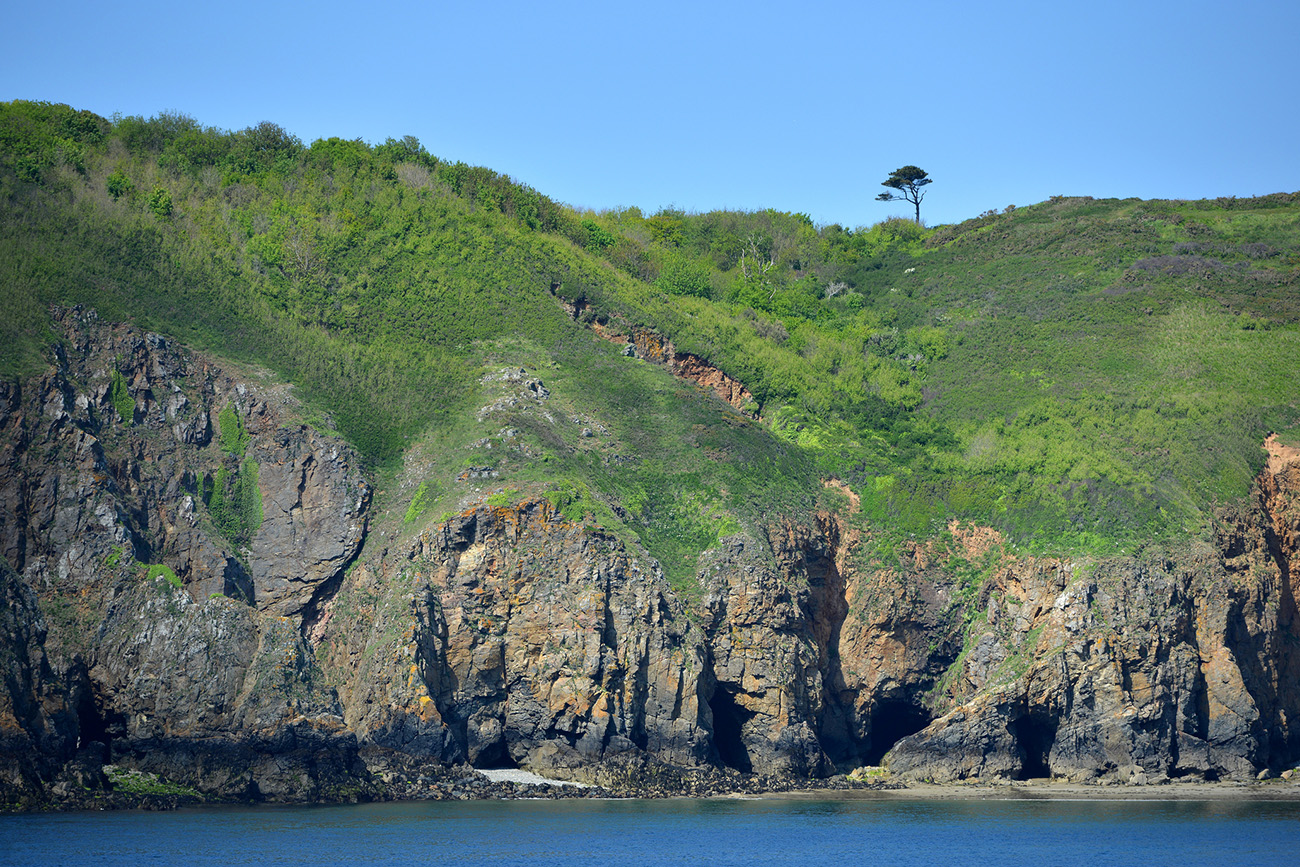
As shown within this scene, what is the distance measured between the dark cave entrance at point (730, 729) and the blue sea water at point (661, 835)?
646cm

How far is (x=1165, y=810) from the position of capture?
5062 centimetres

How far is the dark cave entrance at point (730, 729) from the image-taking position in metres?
58.5

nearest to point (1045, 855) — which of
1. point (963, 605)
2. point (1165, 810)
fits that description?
point (1165, 810)

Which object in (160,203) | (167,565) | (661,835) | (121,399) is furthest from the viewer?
(160,203)

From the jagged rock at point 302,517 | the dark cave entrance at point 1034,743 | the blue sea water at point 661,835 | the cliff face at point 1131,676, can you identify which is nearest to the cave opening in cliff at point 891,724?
the cliff face at point 1131,676

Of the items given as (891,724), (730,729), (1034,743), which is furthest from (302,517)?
(1034,743)

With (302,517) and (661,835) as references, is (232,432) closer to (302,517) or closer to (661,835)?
(302,517)

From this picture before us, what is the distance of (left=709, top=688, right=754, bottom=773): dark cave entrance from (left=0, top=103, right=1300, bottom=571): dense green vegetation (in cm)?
657

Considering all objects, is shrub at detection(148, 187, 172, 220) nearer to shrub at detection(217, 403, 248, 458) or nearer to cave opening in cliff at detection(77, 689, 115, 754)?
shrub at detection(217, 403, 248, 458)

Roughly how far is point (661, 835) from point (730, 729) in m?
15.6

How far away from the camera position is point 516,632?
55.9m

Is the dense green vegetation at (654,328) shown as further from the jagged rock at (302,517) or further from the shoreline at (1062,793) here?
the shoreline at (1062,793)

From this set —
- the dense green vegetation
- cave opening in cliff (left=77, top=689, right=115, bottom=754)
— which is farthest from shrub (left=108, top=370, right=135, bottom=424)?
cave opening in cliff (left=77, top=689, right=115, bottom=754)

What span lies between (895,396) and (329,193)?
3834cm
